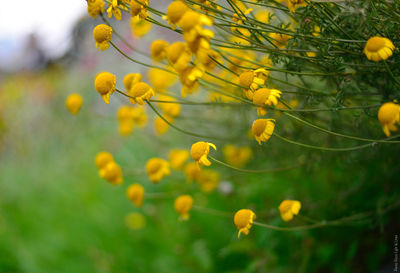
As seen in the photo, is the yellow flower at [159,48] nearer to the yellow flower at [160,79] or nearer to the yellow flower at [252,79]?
the yellow flower at [252,79]

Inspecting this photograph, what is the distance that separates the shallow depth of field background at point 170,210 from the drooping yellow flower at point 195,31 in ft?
2.16

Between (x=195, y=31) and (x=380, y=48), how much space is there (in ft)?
1.37

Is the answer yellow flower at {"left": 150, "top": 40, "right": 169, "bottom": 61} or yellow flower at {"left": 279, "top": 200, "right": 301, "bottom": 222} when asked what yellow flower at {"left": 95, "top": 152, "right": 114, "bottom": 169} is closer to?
yellow flower at {"left": 150, "top": 40, "right": 169, "bottom": 61}

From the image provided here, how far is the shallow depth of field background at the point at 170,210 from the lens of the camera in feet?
4.94

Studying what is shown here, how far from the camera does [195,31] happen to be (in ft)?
2.72

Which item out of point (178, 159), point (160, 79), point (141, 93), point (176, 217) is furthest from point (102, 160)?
point (176, 217)

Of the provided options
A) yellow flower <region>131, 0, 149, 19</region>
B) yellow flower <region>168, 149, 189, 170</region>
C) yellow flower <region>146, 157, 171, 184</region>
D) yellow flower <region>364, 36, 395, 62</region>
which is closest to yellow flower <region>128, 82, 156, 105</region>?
yellow flower <region>131, 0, 149, 19</region>

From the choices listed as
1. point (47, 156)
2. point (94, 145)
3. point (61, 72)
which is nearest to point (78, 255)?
point (94, 145)

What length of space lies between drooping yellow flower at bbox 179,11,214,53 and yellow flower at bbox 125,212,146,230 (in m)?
1.77

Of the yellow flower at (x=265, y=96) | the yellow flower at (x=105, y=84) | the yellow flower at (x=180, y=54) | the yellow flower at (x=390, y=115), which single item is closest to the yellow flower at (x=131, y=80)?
the yellow flower at (x=105, y=84)

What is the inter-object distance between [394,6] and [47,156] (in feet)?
14.5

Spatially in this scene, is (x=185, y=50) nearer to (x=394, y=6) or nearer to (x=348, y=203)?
(x=394, y=6)

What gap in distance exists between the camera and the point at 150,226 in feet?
8.07

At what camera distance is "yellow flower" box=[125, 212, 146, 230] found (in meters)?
2.43
